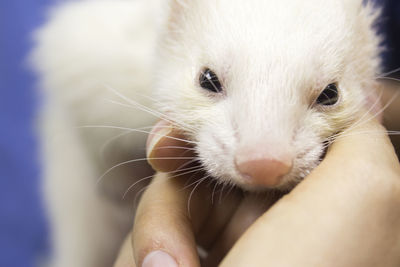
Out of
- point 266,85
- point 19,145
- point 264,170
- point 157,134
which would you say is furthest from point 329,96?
point 19,145

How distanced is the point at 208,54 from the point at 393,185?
1.59ft

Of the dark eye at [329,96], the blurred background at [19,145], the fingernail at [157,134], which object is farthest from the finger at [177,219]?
the blurred background at [19,145]

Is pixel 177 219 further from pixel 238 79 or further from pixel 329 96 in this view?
pixel 329 96

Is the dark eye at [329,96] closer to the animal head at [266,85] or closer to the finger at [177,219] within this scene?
the animal head at [266,85]

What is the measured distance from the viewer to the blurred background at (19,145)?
195 centimetres

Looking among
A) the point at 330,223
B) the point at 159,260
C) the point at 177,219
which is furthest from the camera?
the point at 177,219

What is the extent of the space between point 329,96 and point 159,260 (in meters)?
0.52

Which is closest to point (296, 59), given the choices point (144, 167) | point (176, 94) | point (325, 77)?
point (325, 77)

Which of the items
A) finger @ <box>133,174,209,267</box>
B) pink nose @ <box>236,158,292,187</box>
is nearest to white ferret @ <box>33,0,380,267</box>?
pink nose @ <box>236,158,292,187</box>

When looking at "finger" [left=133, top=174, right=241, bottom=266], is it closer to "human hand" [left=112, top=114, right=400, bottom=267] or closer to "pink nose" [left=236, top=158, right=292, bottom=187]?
"human hand" [left=112, top=114, right=400, bottom=267]

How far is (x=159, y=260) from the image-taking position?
896 mm

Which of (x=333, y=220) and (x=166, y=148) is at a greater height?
(x=333, y=220)

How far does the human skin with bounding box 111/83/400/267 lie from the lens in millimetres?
717

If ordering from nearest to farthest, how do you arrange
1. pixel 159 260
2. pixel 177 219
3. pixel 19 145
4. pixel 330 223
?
pixel 330 223 → pixel 159 260 → pixel 177 219 → pixel 19 145
